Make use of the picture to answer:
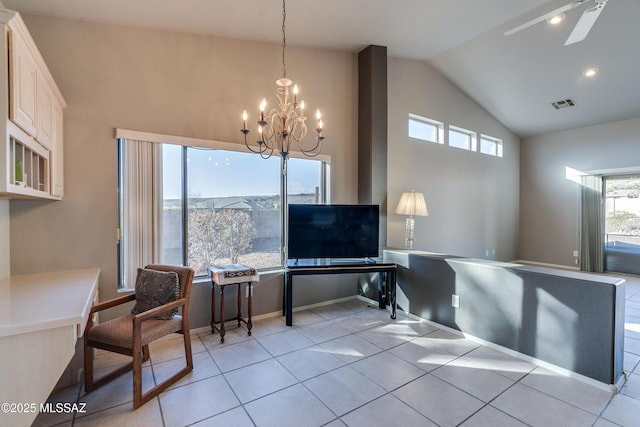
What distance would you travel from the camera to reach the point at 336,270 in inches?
140

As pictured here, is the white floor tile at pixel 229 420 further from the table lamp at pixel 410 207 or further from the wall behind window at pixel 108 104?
the table lamp at pixel 410 207

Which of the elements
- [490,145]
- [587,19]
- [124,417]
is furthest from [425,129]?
[124,417]

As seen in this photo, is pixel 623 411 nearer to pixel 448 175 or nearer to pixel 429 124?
pixel 448 175

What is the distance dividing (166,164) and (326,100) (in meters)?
2.36

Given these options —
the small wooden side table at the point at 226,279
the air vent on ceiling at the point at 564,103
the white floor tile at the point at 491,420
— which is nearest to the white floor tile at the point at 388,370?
the white floor tile at the point at 491,420

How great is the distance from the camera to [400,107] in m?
4.93

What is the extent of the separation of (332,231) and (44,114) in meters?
2.96

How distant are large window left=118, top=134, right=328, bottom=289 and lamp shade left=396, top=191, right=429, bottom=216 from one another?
1.29m

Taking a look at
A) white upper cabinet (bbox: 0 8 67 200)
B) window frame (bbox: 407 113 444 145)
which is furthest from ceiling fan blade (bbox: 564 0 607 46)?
white upper cabinet (bbox: 0 8 67 200)

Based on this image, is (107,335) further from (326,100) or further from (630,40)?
(630,40)

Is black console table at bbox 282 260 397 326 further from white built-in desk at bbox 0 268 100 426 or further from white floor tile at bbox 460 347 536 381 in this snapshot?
white built-in desk at bbox 0 268 100 426

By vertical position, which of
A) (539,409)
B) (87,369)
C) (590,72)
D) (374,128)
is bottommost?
(539,409)

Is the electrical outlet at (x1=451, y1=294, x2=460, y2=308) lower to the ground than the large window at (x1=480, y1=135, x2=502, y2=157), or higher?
lower

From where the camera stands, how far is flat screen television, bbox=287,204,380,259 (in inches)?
146
